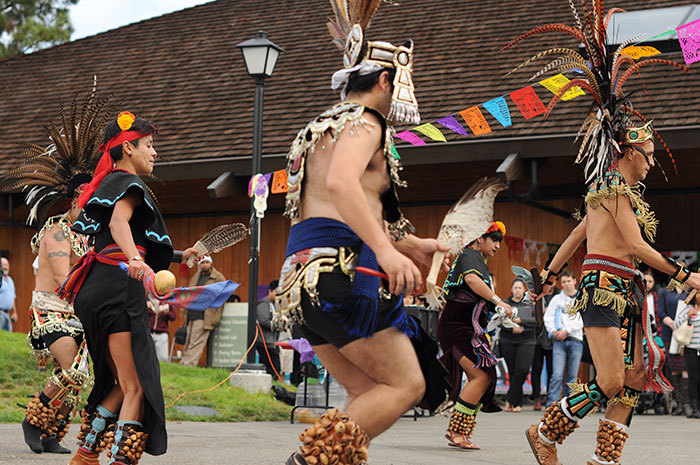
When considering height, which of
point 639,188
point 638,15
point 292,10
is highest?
point 292,10

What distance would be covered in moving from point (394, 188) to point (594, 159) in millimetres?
2844

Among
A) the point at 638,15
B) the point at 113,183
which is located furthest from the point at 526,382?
the point at 113,183

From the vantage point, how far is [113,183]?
549cm

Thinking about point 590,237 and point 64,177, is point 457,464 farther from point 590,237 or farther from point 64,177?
point 64,177

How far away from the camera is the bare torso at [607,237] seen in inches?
248

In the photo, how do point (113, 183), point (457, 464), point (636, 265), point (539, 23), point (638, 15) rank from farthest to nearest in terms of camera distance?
point (539, 23), point (638, 15), point (457, 464), point (636, 265), point (113, 183)

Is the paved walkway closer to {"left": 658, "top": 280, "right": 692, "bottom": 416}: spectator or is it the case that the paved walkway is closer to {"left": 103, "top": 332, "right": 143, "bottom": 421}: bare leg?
{"left": 103, "top": 332, "right": 143, "bottom": 421}: bare leg

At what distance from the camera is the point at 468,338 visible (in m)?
8.76

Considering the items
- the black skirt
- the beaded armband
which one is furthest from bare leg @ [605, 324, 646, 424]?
the black skirt

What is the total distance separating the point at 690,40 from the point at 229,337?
8.54m

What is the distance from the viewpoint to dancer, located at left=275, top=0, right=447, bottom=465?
3.88 meters

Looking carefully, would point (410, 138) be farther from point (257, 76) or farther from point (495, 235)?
point (495, 235)

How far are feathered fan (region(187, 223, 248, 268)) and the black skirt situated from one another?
2.45 feet

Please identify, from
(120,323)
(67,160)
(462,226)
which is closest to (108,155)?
(120,323)
